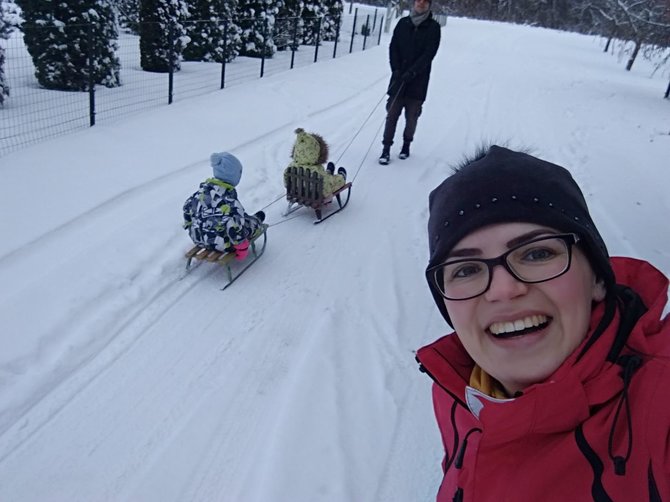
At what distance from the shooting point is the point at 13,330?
11.3 ft

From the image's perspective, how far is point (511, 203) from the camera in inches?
58.1

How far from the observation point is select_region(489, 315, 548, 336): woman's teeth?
4.52 feet

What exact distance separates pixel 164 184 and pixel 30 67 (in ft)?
21.4

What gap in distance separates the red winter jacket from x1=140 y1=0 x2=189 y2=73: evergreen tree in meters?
10.7

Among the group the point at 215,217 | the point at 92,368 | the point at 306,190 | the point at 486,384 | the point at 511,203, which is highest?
the point at 511,203

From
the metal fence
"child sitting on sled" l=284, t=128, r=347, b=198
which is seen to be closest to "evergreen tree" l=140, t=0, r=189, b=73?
the metal fence

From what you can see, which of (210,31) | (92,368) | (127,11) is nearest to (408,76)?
(92,368)

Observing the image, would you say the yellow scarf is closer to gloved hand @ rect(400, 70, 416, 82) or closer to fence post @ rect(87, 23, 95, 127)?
gloved hand @ rect(400, 70, 416, 82)

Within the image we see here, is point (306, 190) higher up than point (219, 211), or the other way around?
point (219, 211)

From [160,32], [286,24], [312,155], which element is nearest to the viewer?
[312,155]

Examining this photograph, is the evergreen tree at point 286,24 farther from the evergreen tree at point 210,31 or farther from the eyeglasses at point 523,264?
the eyeglasses at point 523,264

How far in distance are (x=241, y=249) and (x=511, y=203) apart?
10.5 feet

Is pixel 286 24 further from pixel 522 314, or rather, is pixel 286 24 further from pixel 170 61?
pixel 522 314

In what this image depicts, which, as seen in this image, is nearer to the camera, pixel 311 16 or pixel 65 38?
pixel 65 38
